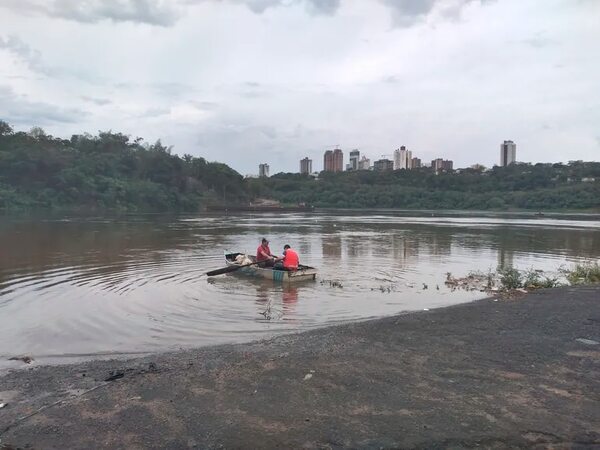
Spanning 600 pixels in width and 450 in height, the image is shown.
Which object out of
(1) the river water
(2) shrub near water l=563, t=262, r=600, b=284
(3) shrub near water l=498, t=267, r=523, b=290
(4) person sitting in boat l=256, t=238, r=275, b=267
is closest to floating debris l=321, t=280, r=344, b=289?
(1) the river water

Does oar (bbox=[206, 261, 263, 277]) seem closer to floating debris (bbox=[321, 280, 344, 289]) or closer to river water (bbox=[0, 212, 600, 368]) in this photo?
river water (bbox=[0, 212, 600, 368])

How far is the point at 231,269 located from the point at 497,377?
43.6ft

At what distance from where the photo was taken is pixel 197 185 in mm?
121500

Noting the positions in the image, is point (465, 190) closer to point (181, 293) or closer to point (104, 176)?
point (104, 176)

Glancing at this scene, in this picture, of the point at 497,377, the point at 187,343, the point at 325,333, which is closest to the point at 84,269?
the point at 187,343

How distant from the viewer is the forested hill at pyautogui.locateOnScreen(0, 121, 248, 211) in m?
88.6

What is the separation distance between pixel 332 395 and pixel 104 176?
10181 cm

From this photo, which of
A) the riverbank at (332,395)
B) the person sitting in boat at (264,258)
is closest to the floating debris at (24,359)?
the riverbank at (332,395)

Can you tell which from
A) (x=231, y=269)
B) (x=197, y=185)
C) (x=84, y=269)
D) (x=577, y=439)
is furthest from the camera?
(x=197, y=185)

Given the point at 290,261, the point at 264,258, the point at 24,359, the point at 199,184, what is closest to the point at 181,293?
the point at 290,261

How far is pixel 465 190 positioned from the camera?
464 ft

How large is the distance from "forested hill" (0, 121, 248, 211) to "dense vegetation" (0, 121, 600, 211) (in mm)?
177

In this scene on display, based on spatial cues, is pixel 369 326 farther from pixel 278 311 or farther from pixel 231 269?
pixel 231 269

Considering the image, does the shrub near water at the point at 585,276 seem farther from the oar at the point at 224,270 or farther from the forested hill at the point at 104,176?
the forested hill at the point at 104,176
